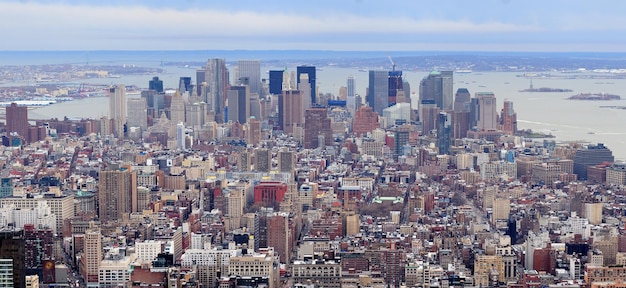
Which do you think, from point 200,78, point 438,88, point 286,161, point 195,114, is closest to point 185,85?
point 200,78

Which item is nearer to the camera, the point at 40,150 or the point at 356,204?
the point at 356,204

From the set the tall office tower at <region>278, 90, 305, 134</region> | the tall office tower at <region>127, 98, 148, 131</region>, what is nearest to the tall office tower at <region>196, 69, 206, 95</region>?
the tall office tower at <region>127, 98, 148, 131</region>

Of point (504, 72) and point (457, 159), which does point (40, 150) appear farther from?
point (504, 72)

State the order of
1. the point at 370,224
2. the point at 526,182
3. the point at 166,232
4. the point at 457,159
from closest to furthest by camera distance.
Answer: the point at 166,232 → the point at 370,224 → the point at 526,182 → the point at 457,159

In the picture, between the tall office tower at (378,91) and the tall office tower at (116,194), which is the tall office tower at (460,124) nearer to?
the tall office tower at (378,91)

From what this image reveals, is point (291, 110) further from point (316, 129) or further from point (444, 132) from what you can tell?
point (444, 132)

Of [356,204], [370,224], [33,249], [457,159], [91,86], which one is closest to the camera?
[33,249]

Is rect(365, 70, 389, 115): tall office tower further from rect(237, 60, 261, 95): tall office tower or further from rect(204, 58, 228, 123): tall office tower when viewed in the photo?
rect(204, 58, 228, 123): tall office tower

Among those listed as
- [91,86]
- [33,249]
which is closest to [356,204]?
[33,249]
